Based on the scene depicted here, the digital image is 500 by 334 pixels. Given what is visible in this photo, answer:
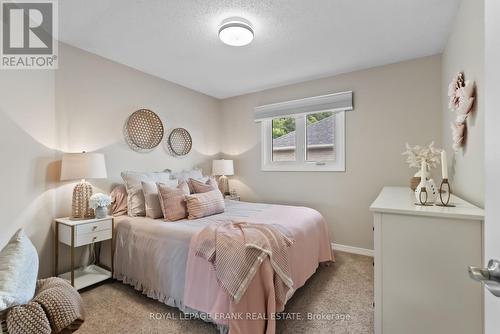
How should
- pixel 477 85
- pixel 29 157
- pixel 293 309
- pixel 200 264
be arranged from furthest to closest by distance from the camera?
1. pixel 29 157
2. pixel 293 309
3. pixel 200 264
4. pixel 477 85

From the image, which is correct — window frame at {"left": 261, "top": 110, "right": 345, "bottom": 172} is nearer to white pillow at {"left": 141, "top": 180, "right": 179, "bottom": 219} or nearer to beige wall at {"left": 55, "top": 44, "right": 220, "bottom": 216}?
beige wall at {"left": 55, "top": 44, "right": 220, "bottom": 216}

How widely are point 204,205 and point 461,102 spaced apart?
2239mm

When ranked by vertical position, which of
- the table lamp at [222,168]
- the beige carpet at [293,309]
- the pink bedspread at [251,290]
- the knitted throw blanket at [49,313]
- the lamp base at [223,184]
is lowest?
the beige carpet at [293,309]

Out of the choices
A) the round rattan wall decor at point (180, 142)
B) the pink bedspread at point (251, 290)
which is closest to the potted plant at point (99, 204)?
the pink bedspread at point (251, 290)

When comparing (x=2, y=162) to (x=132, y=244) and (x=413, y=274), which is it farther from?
(x=413, y=274)

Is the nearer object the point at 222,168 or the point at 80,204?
the point at 80,204

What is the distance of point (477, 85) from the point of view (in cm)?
136

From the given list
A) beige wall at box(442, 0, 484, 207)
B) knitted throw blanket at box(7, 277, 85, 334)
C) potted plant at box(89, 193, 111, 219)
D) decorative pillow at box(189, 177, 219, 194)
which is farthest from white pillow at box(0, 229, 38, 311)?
beige wall at box(442, 0, 484, 207)

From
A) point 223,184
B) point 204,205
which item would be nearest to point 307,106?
point 223,184

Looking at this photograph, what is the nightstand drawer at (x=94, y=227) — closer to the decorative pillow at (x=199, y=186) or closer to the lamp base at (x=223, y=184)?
the decorative pillow at (x=199, y=186)

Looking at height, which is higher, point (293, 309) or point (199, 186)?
point (199, 186)

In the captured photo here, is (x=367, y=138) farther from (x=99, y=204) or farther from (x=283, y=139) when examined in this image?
(x=99, y=204)

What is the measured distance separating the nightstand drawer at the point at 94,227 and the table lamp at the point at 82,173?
18 centimetres

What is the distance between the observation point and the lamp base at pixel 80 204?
7.46ft
